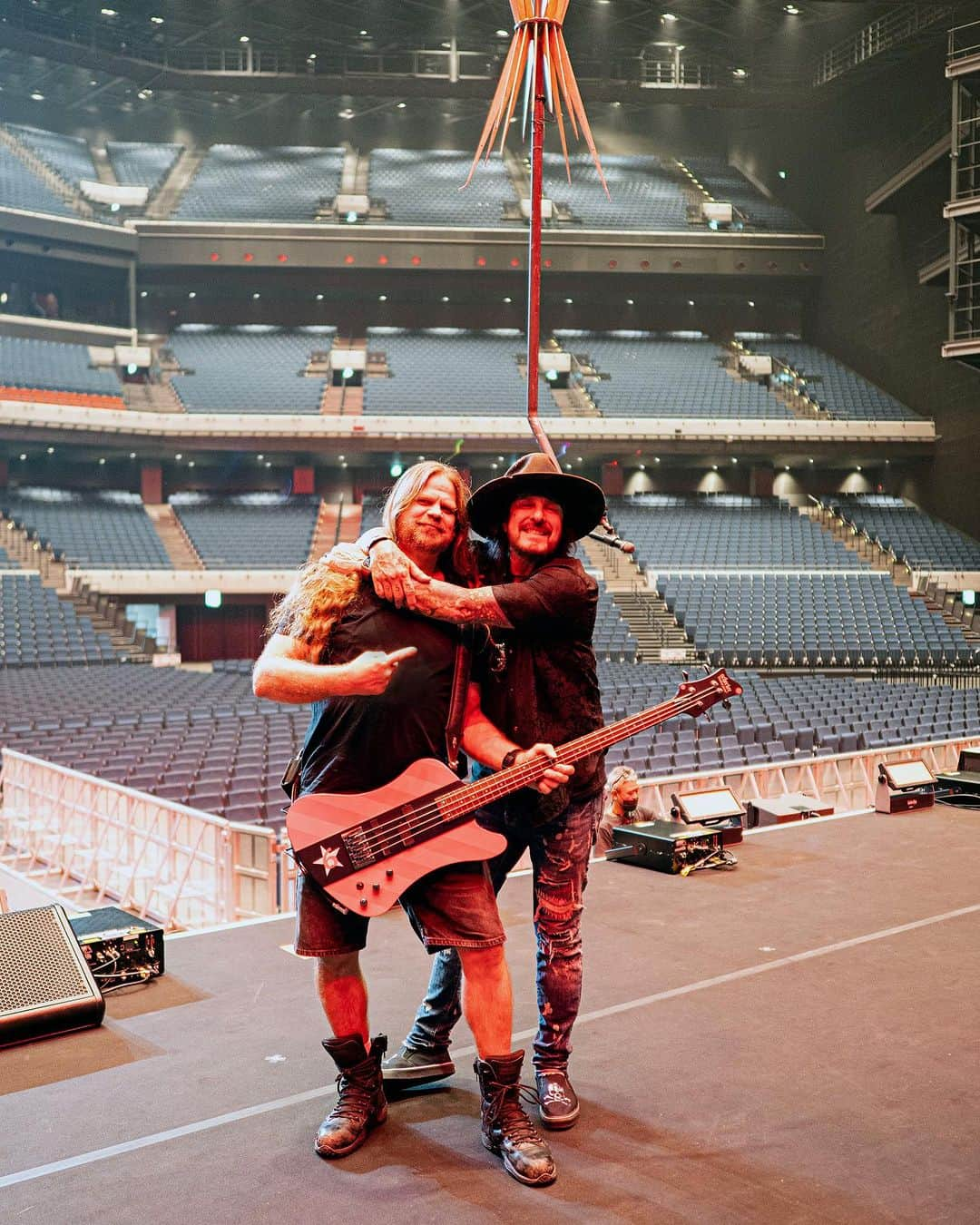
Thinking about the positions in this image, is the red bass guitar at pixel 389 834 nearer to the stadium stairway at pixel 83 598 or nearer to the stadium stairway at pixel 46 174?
the stadium stairway at pixel 83 598

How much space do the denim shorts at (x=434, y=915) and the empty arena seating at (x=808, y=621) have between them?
18331mm

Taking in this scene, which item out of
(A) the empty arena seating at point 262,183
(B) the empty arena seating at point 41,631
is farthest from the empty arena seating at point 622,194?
(B) the empty arena seating at point 41,631

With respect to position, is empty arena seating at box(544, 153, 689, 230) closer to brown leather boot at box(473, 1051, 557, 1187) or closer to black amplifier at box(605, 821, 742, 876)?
black amplifier at box(605, 821, 742, 876)

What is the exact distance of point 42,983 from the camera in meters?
3.00

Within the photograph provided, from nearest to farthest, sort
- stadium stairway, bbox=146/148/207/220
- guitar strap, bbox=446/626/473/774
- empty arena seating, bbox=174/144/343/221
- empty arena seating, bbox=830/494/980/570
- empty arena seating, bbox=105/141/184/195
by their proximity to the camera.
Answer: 1. guitar strap, bbox=446/626/473/774
2. empty arena seating, bbox=830/494/980/570
3. stadium stairway, bbox=146/148/207/220
4. empty arena seating, bbox=174/144/343/221
5. empty arena seating, bbox=105/141/184/195

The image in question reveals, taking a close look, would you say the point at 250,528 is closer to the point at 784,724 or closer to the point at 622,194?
the point at 622,194

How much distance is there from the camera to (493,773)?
247cm

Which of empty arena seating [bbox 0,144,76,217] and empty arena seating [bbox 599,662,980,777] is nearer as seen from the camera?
empty arena seating [bbox 599,662,980,777]

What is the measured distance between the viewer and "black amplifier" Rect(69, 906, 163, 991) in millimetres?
3234

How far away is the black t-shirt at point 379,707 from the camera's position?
2.35 metres

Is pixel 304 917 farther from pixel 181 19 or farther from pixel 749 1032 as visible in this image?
pixel 181 19

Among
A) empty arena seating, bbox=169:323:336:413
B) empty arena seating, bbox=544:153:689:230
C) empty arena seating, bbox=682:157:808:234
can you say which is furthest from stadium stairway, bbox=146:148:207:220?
empty arena seating, bbox=682:157:808:234

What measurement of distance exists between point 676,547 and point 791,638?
5782 mm

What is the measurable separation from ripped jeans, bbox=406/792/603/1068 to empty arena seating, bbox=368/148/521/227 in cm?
3051
